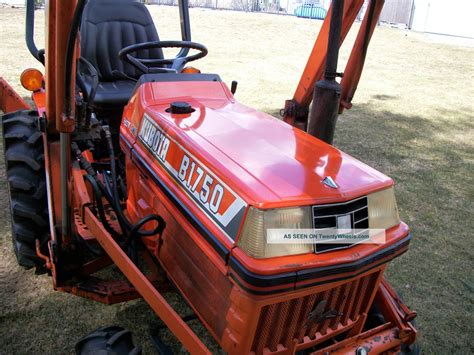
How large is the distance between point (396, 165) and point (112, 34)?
3.39 m

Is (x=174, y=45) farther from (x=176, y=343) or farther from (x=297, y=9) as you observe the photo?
(x=297, y=9)

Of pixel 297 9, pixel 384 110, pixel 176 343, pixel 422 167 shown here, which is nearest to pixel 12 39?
pixel 384 110

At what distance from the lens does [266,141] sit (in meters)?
2.00

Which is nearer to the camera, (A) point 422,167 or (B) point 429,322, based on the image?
(B) point 429,322

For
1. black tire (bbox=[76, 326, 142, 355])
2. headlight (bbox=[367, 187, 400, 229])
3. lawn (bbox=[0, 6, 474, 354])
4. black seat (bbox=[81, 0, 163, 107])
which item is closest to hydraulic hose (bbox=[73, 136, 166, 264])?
black tire (bbox=[76, 326, 142, 355])

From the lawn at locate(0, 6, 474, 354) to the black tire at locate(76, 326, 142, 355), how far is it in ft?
1.89

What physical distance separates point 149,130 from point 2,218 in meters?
1.98

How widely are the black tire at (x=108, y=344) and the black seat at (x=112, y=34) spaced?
7.00 feet

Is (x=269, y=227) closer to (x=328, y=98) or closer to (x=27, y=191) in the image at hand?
(x=328, y=98)

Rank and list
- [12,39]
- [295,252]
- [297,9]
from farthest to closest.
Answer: [297,9] → [12,39] → [295,252]

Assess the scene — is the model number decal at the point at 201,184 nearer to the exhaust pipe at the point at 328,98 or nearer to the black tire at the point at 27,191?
the exhaust pipe at the point at 328,98

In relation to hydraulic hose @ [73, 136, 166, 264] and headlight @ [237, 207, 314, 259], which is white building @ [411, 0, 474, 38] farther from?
headlight @ [237, 207, 314, 259]

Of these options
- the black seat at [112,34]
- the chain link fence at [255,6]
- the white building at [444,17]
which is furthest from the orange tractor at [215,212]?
the chain link fence at [255,6]

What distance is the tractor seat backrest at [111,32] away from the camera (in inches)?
145
